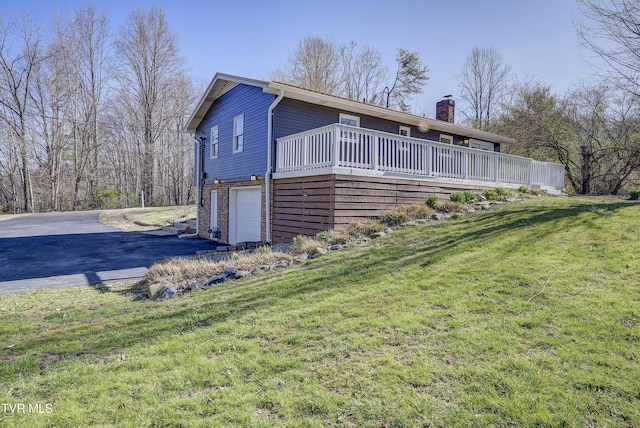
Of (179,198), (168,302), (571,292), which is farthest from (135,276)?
(179,198)

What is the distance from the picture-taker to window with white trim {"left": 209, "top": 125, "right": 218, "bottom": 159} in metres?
14.7

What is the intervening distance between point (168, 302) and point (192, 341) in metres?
1.91

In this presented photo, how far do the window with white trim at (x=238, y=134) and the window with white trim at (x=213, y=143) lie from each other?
198cm

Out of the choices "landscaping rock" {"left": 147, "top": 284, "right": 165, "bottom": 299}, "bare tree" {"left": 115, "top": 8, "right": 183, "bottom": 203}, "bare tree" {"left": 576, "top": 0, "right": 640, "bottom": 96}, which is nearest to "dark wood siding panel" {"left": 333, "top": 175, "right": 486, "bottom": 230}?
"landscaping rock" {"left": 147, "top": 284, "right": 165, "bottom": 299}

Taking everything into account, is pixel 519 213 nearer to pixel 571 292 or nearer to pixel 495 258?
pixel 495 258

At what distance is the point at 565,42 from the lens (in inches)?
407

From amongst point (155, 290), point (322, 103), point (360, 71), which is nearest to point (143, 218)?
point (322, 103)

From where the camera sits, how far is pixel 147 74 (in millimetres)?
29000

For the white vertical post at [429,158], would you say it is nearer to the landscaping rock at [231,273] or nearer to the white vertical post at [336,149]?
the white vertical post at [336,149]

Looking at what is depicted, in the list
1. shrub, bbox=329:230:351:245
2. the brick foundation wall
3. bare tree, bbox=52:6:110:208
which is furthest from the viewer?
bare tree, bbox=52:6:110:208

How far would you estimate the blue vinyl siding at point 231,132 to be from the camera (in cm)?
1121

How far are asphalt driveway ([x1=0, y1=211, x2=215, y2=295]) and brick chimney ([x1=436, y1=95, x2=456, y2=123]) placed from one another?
1187 cm

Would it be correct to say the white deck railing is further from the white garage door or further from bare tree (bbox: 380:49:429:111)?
bare tree (bbox: 380:49:429:111)

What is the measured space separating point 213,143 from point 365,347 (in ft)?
43.6
